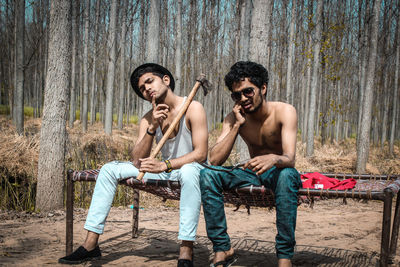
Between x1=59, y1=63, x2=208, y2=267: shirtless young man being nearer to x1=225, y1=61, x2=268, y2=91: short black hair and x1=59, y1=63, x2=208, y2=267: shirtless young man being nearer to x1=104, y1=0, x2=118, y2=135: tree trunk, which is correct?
x1=225, y1=61, x2=268, y2=91: short black hair

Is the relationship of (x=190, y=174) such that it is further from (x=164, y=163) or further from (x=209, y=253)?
(x=209, y=253)

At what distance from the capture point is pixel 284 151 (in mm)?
2426

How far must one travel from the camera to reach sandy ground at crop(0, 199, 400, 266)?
9.43ft

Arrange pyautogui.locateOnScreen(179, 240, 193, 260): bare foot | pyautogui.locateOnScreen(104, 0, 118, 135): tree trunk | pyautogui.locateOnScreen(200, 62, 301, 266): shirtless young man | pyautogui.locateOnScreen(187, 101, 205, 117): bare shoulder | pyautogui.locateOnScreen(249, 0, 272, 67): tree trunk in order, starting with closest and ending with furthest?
pyautogui.locateOnScreen(200, 62, 301, 266): shirtless young man, pyautogui.locateOnScreen(179, 240, 193, 260): bare foot, pyautogui.locateOnScreen(187, 101, 205, 117): bare shoulder, pyautogui.locateOnScreen(249, 0, 272, 67): tree trunk, pyautogui.locateOnScreen(104, 0, 118, 135): tree trunk

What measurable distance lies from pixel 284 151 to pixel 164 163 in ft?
2.79

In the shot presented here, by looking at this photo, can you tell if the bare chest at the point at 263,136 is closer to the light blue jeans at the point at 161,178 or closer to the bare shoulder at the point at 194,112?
the bare shoulder at the point at 194,112

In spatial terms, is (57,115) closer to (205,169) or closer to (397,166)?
(205,169)

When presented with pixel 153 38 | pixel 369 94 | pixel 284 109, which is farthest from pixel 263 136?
pixel 369 94

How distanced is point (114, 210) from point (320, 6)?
7.81 m

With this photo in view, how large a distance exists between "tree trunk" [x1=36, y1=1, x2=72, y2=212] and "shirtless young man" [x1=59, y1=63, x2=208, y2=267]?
1.88 metres

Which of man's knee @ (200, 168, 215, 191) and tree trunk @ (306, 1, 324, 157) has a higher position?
tree trunk @ (306, 1, 324, 157)

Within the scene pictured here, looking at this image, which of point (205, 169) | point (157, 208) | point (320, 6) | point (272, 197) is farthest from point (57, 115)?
point (320, 6)

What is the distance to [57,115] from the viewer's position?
439 centimetres

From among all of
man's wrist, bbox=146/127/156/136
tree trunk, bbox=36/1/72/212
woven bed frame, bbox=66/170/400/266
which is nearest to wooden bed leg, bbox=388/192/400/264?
woven bed frame, bbox=66/170/400/266
